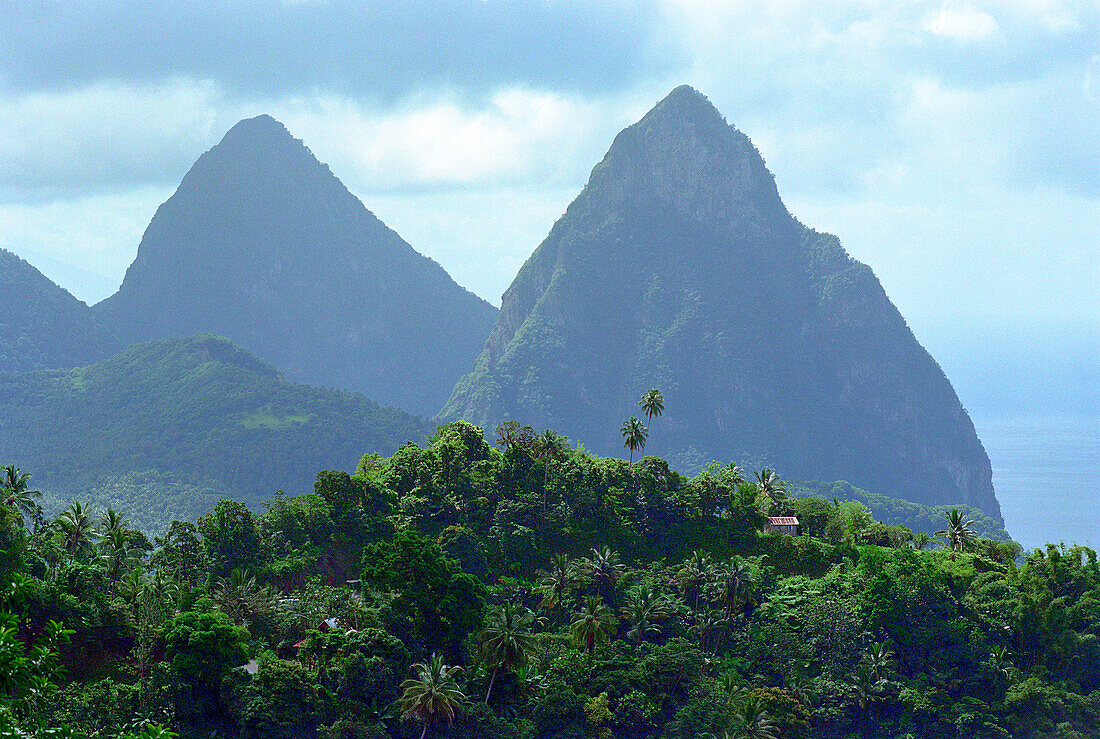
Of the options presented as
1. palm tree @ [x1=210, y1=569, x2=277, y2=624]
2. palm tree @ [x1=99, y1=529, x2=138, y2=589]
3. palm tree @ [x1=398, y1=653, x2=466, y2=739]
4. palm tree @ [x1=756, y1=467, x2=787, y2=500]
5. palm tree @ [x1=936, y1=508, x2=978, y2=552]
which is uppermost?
palm tree @ [x1=756, y1=467, x2=787, y2=500]

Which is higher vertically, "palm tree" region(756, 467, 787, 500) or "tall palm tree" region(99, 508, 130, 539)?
"palm tree" region(756, 467, 787, 500)

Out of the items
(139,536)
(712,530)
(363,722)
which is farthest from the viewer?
(712,530)

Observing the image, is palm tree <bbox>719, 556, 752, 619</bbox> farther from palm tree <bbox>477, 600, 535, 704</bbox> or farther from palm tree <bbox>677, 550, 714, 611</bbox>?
palm tree <bbox>477, 600, 535, 704</bbox>

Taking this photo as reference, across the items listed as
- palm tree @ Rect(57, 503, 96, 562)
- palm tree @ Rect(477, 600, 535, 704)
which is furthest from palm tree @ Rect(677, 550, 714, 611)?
palm tree @ Rect(57, 503, 96, 562)

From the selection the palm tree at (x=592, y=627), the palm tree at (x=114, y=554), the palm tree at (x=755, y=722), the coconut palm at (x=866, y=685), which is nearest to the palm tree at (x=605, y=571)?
the palm tree at (x=592, y=627)

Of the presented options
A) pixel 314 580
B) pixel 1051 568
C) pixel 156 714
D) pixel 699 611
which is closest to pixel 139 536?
pixel 314 580

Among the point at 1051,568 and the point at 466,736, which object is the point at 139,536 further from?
the point at 1051,568

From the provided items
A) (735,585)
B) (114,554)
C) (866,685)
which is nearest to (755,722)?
(866,685)

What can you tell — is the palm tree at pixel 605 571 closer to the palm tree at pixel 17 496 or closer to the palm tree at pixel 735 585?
the palm tree at pixel 735 585
